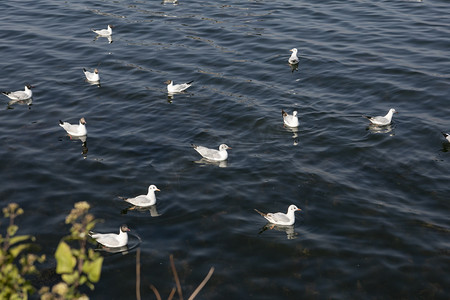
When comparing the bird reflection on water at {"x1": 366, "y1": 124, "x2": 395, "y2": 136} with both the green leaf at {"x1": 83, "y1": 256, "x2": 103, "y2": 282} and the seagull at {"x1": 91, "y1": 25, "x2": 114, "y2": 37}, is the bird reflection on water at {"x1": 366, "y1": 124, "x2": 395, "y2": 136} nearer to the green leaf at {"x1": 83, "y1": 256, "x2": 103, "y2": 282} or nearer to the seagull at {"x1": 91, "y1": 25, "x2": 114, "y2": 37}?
the green leaf at {"x1": 83, "y1": 256, "x2": 103, "y2": 282}

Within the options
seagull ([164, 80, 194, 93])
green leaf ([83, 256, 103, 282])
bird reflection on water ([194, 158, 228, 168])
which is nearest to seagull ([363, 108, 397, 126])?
bird reflection on water ([194, 158, 228, 168])

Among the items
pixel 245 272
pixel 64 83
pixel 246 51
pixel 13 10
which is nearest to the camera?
pixel 245 272

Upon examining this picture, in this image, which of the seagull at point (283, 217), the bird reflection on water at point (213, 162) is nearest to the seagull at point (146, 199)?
the bird reflection on water at point (213, 162)

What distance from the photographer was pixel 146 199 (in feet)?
58.7

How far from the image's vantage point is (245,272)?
15195 mm

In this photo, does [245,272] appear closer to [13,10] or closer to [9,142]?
[9,142]

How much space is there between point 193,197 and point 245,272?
178 inches

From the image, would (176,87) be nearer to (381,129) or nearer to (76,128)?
(76,128)

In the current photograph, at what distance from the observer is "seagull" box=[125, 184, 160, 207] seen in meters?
17.8

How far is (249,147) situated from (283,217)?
20.0 ft

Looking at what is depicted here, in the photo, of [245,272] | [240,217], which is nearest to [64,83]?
[240,217]

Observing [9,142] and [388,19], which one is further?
[388,19]

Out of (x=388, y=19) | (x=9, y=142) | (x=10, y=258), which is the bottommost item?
(x=9, y=142)

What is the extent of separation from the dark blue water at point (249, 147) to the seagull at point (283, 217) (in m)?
0.41
